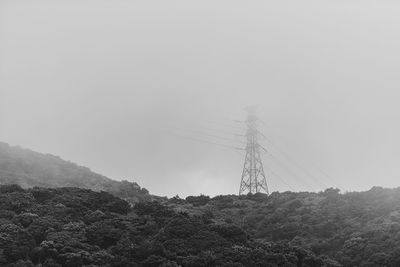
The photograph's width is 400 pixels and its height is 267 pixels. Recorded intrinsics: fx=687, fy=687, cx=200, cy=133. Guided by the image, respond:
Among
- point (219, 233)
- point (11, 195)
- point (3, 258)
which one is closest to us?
point (3, 258)

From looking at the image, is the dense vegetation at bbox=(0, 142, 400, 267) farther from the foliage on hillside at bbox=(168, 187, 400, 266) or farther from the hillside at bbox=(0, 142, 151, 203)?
the hillside at bbox=(0, 142, 151, 203)

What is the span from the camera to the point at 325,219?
163 feet

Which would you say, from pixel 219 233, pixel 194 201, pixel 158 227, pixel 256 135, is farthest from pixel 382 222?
pixel 256 135

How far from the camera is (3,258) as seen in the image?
3425 centimetres

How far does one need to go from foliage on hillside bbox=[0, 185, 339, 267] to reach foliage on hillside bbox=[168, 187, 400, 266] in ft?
10.00

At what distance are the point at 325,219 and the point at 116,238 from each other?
1691cm

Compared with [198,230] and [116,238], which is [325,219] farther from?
[116,238]

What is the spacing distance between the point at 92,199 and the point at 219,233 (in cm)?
1019

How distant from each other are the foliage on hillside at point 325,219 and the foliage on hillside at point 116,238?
10.00ft

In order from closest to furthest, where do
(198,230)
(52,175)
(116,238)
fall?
1. (116,238)
2. (198,230)
3. (52,175)

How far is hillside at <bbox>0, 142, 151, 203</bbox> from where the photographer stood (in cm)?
6150

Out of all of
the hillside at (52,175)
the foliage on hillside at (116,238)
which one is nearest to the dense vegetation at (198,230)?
the foliage on hillside at (116,238)

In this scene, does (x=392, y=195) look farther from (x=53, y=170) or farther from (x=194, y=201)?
(x=53, y=170)

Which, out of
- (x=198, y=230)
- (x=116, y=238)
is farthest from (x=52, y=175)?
(x=116, y=238)
